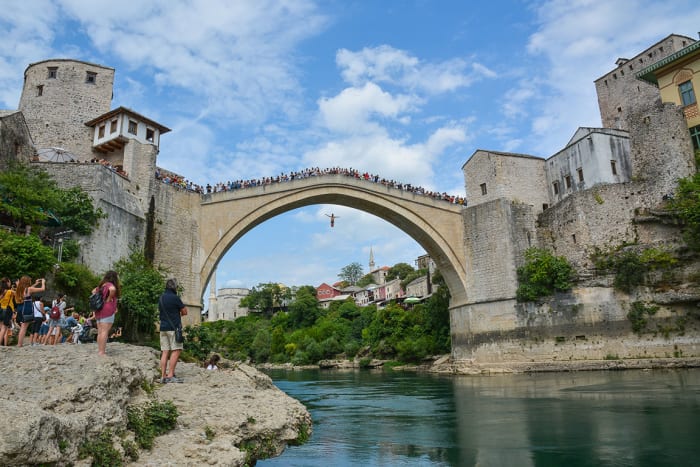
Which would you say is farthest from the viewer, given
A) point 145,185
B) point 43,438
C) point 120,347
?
point 145,185

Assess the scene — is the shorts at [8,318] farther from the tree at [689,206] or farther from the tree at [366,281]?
the tree at [366,281]

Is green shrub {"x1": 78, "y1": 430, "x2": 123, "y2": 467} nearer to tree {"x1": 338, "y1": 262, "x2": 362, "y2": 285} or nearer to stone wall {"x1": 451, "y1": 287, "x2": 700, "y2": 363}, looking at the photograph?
stone wall {"x1": 451, "y1": 287, "x2": 700, "y2": 363}

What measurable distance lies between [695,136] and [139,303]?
23.1 m

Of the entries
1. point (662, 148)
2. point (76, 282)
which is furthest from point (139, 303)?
point (662, 148)

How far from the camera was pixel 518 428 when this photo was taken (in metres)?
8.29

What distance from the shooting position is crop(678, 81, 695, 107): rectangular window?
69.8ft

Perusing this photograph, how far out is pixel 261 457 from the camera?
5562 millimetres

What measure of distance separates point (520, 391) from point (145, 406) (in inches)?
462

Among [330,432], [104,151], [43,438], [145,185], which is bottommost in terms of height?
[330,432]

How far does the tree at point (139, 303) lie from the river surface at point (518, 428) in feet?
18.1

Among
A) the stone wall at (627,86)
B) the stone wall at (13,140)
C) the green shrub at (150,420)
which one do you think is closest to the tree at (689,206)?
the stone wall at (627,86)

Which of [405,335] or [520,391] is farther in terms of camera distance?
[405,335]

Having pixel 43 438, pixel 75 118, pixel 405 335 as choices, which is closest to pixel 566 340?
pixel 405 335

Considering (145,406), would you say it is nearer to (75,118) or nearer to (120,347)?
(120,347)
